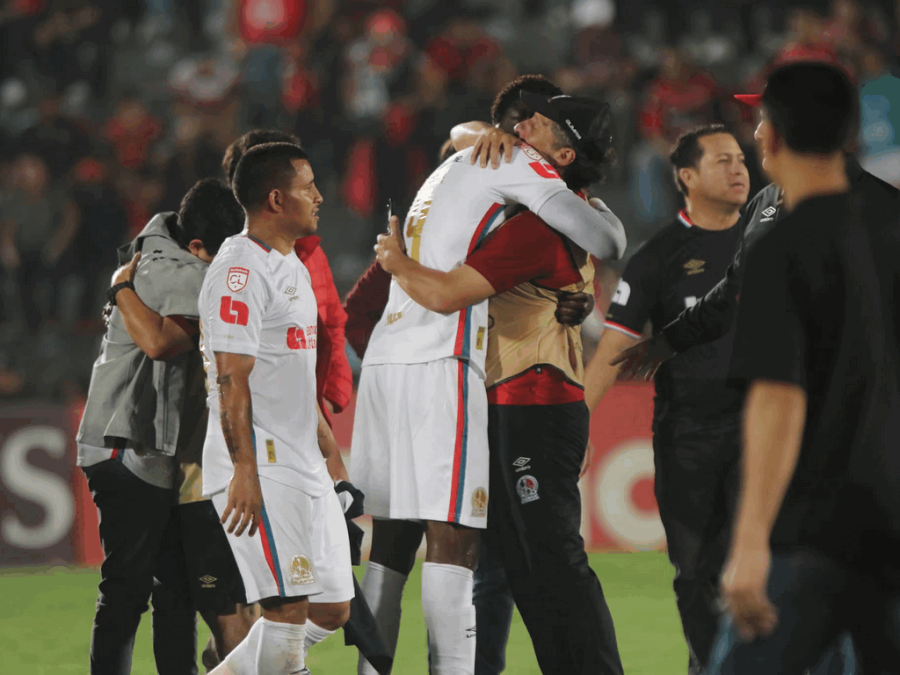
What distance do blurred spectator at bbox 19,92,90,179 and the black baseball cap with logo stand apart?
10.8 m

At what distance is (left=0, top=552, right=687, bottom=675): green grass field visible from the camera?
5625 mm

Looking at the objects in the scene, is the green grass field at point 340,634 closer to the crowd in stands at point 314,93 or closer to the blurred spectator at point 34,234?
the crowd in stands at point 314,93

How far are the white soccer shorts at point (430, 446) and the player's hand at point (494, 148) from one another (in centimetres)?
68

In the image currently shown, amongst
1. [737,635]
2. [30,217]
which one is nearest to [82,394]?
[30,217]

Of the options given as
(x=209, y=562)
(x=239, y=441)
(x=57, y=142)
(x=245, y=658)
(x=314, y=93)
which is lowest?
(x=245, y=658)

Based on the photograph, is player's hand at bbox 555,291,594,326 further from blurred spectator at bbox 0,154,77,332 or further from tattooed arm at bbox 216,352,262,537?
blurred spectator at bbox 0,154,77,332

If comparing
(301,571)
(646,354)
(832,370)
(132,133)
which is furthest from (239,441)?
(132,133)

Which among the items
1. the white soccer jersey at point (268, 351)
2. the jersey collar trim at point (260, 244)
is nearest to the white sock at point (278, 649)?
the white soccer jersey at point (268, 351)

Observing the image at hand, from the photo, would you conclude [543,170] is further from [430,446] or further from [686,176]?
[686,176]

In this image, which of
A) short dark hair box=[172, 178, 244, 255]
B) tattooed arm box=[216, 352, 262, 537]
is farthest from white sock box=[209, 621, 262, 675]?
short dark hair box=[172, 178, 244, 255]

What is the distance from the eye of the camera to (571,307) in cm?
402

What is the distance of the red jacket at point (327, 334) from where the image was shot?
4191mm

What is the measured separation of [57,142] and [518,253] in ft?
31.7

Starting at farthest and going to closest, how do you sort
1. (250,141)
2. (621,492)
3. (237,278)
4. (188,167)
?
(188,167)
(621,492)
(250,141)
(237,278)
